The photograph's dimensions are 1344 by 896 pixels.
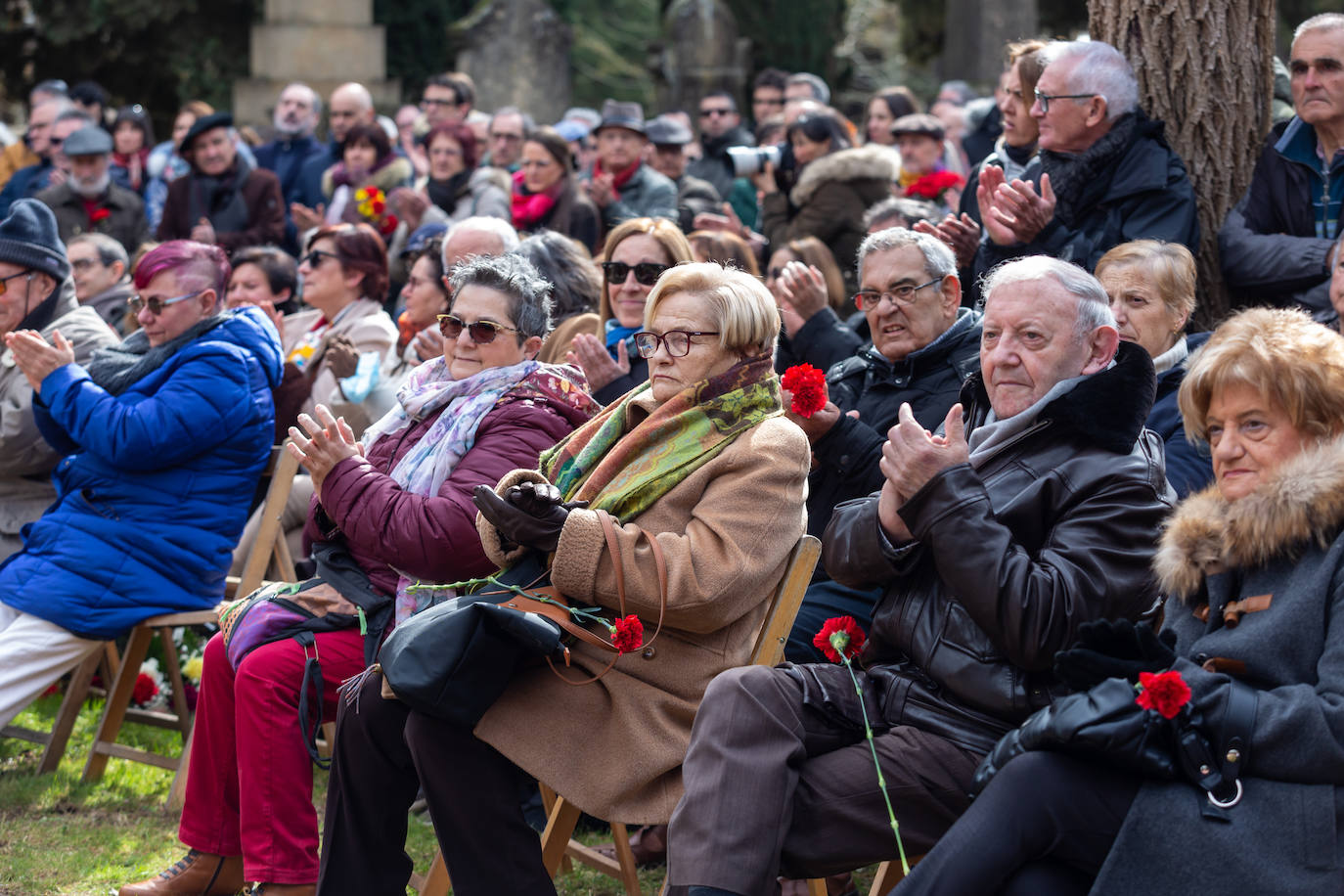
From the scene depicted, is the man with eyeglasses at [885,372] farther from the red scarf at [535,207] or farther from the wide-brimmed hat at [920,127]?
the wide-brimmed hat at [920,127]

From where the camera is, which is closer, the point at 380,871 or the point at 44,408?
the point at 380,871

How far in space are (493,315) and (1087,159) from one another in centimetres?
208

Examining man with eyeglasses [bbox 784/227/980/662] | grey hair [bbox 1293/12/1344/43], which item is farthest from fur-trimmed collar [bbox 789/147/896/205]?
man with eyeglasses [bbox 784/227/980/662]

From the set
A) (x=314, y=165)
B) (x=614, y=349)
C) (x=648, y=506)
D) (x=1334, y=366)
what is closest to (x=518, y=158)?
(x=314, y=165)

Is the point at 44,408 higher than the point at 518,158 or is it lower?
lower

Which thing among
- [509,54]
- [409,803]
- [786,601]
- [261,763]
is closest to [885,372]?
[786,601]

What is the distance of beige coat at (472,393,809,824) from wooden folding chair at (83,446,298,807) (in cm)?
210

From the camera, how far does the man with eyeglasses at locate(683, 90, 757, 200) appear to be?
1052 cm

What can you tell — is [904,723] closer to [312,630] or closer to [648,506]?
[648,506]

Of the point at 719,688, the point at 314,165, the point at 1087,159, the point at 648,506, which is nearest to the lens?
the point at 719,688

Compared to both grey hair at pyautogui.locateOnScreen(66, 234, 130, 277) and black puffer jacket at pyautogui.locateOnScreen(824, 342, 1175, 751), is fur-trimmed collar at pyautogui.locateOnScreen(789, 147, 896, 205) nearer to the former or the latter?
grey hair at pyautogui.locateOnScreen(66, 234, 130, 277)

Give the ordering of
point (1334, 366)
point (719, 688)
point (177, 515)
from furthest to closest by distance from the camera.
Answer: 1. point (177, 515)
2. point (719, 688)
3. point (1334, 366)

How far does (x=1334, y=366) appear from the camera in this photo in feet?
9.57

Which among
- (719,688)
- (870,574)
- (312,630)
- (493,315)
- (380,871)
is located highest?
(493,315)
